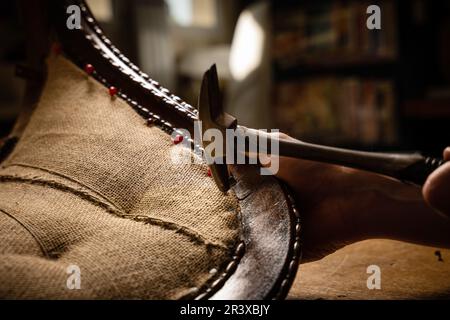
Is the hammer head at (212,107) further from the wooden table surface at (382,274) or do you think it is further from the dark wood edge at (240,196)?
the wooden table surface at (382,274)

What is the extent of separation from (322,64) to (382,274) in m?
2.52

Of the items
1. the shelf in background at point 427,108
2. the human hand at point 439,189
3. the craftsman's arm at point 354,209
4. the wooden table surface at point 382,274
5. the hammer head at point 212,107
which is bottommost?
the shelf in background at point 427,108

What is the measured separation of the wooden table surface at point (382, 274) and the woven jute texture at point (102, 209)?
0.20 m

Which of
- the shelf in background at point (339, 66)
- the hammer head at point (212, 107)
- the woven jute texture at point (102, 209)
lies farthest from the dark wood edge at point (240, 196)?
the shelf in background at point (339, 66)

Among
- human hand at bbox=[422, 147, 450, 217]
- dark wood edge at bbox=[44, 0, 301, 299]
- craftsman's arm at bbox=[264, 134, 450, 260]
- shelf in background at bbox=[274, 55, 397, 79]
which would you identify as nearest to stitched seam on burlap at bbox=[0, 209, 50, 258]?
dark wood edge at bbox=[44, 0, 301, 299]

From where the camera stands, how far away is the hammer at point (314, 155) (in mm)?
568

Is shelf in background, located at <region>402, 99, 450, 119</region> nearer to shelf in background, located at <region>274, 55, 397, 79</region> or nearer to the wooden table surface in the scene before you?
shelf in background, located at <region>274, 55, 397, 79</region>

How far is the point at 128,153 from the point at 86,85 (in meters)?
0.22

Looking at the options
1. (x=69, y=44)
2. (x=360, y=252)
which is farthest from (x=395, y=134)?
(x=69, y=44)

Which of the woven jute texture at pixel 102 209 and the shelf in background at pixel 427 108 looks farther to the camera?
the shelf in background at pixel 427 108

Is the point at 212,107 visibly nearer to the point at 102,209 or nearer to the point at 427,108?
A: the point at 102,209
